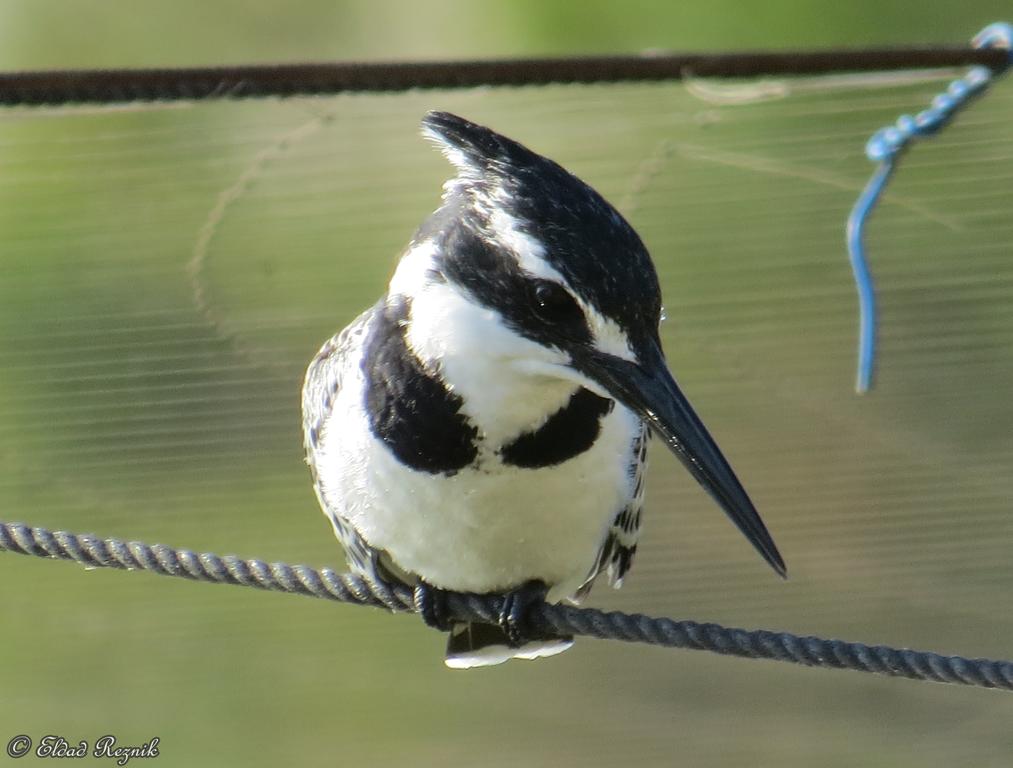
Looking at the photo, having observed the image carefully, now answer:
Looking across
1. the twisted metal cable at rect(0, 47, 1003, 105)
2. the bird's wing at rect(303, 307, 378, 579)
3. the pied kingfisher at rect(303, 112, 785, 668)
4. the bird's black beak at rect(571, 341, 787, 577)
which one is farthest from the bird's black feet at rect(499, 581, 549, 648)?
the twisted metal cable at rect(0, 47, 1003, 105)

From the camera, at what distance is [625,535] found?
2.65m

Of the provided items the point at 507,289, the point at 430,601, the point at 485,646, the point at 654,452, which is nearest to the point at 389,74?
the point at 507,289

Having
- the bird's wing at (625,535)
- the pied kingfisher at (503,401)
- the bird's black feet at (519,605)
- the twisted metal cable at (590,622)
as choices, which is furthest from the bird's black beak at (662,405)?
the bird's black feet at (519,605)

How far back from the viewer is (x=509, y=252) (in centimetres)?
208

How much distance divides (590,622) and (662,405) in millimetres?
405

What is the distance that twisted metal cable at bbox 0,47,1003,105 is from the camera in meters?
2.33

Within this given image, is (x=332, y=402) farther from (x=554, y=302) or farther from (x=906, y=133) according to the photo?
(x=906, y=133)

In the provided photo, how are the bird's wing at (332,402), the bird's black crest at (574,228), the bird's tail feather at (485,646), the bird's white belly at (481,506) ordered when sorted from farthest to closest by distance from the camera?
the bird's tail feather at (485,646) → the bird's wing at (332,402) → the bird's white belly at (481,506) → the bird's black crest at (574,228)

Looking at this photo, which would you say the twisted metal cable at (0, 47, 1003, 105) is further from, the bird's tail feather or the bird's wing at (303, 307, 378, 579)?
the bird's tail feather

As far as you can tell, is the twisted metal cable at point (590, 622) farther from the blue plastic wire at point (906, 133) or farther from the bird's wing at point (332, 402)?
the blue plastic wire at point (906, 133)

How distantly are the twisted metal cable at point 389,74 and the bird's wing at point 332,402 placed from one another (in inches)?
14.4

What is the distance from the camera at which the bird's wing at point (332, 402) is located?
2.45 metres

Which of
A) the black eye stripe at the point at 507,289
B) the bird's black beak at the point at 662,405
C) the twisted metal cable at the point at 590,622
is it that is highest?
the black eye stripe at the point at 507,289

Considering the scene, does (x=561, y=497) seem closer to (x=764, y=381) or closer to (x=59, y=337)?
(x=764, y=381)
